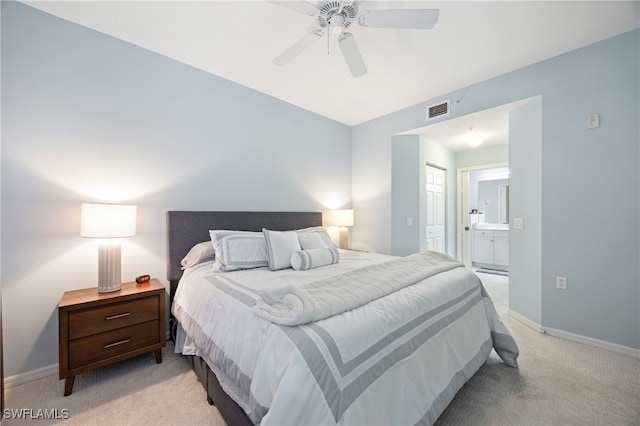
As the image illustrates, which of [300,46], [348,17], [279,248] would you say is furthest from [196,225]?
[348,17]

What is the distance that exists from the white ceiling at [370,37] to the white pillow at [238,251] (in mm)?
1695

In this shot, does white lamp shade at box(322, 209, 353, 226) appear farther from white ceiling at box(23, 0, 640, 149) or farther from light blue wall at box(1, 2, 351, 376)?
white ceiling at box(23, 0, 640, 149)

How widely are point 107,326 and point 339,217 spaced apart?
2.78 metres

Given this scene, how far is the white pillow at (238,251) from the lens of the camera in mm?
2139

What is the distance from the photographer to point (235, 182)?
297 cm

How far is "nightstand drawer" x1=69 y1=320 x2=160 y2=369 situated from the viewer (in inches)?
67.9

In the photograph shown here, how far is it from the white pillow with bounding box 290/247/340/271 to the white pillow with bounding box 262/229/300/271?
7 cm

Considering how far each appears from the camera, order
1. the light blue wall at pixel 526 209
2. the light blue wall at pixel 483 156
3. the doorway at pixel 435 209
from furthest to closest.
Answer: the light blue wall at pixel 483 156 → the doorway at pixel 435 209 → the light blue wall at pixel 526 209

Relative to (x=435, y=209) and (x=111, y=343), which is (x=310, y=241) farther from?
(x=435, y=209)

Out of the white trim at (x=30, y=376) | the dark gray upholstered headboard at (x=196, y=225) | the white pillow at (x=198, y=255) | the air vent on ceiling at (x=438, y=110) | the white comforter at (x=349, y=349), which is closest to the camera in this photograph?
the white comforter at (x=349, y=349)

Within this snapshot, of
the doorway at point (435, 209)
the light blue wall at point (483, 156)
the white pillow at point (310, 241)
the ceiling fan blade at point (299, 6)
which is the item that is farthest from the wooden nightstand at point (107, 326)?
the light blue wall at point (483, 156)

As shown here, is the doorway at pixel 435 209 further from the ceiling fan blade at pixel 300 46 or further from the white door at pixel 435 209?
the ceiling fan blade at pixel 300 46

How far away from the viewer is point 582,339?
2.39 meters

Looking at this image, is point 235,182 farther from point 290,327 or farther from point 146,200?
point 290,327
